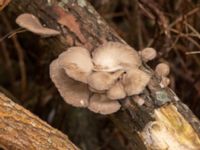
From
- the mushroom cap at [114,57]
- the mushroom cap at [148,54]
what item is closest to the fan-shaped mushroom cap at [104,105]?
the mushroom cap at [114,57]

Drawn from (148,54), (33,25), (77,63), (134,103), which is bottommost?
(134,103)

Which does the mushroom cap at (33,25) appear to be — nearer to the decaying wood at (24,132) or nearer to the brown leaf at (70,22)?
the brown leaf at (70,22)

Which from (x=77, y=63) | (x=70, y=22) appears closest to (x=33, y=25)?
(x=70, y=22)

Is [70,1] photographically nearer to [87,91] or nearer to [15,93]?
[87,91]

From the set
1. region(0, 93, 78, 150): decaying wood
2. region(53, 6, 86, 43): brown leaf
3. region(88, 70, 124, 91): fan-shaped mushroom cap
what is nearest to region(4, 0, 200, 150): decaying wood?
region(53, 6, 86, 43): brown leaf

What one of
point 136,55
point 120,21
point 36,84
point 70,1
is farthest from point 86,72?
point 120,21

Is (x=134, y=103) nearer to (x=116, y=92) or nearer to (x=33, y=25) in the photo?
(x=116, y=92)
